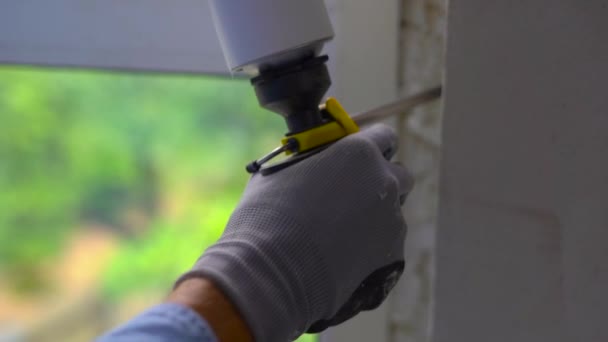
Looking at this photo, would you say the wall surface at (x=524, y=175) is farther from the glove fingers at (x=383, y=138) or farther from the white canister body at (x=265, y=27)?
the white canister body at (x=265, y=27)

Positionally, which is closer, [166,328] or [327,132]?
[166,328]

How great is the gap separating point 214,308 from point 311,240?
0.12 metres

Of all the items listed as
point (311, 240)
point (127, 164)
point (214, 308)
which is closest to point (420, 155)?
point (311, 240)

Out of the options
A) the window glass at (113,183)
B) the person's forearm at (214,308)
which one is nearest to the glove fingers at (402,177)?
the person's forearm at (214,308)

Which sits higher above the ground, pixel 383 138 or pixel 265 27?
pixel 265 27

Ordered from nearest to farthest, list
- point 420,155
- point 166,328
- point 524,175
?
1. point 166,328
2. point 524,175
3. point 420,155

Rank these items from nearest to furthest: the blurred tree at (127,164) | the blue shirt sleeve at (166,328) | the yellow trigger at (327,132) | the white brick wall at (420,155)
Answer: the blue shirt sleeve at (166,328) < the yellow trigger at (327,132) < the white brick wall at (420,155) < the blurred tree at (127,164)

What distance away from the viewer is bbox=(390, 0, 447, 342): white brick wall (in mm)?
758

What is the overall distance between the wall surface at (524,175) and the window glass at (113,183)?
45 cm

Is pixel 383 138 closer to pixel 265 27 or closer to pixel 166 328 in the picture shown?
pixel 265 27

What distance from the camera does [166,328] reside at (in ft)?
1.53

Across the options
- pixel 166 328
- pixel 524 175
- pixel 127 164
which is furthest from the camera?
pixel 127 164

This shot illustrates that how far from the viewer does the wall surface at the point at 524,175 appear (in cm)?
55

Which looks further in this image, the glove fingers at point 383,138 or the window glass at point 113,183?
the window glass at point 113,183
